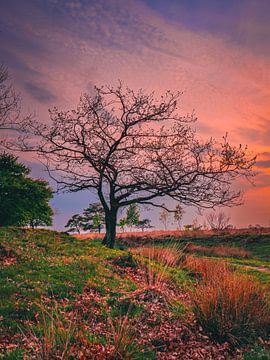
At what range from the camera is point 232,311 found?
916cm

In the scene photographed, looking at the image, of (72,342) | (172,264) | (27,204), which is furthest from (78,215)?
(72,342)

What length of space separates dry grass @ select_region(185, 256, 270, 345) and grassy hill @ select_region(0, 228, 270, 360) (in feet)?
0.07

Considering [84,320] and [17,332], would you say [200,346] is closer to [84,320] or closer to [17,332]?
[84,320]

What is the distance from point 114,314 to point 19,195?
590 inches

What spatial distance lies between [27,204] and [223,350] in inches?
671

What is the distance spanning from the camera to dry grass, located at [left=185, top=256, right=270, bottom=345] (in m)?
8.98

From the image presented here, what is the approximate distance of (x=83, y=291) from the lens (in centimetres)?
1102

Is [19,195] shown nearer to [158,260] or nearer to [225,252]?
[158,260]

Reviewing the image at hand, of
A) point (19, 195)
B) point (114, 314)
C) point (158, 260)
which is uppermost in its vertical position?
point (19, 195)

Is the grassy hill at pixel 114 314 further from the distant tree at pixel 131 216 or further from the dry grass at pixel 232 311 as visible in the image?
Answer: the distant tree at pixel 131 216

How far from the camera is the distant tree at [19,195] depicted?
22.7 metres

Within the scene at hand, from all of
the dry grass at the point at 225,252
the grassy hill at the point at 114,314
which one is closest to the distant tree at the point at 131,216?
the dry grass at the point at 225,252

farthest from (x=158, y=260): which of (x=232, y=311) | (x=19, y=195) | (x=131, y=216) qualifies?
(x=131, y=216)

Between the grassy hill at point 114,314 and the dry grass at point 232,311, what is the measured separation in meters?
0.02
